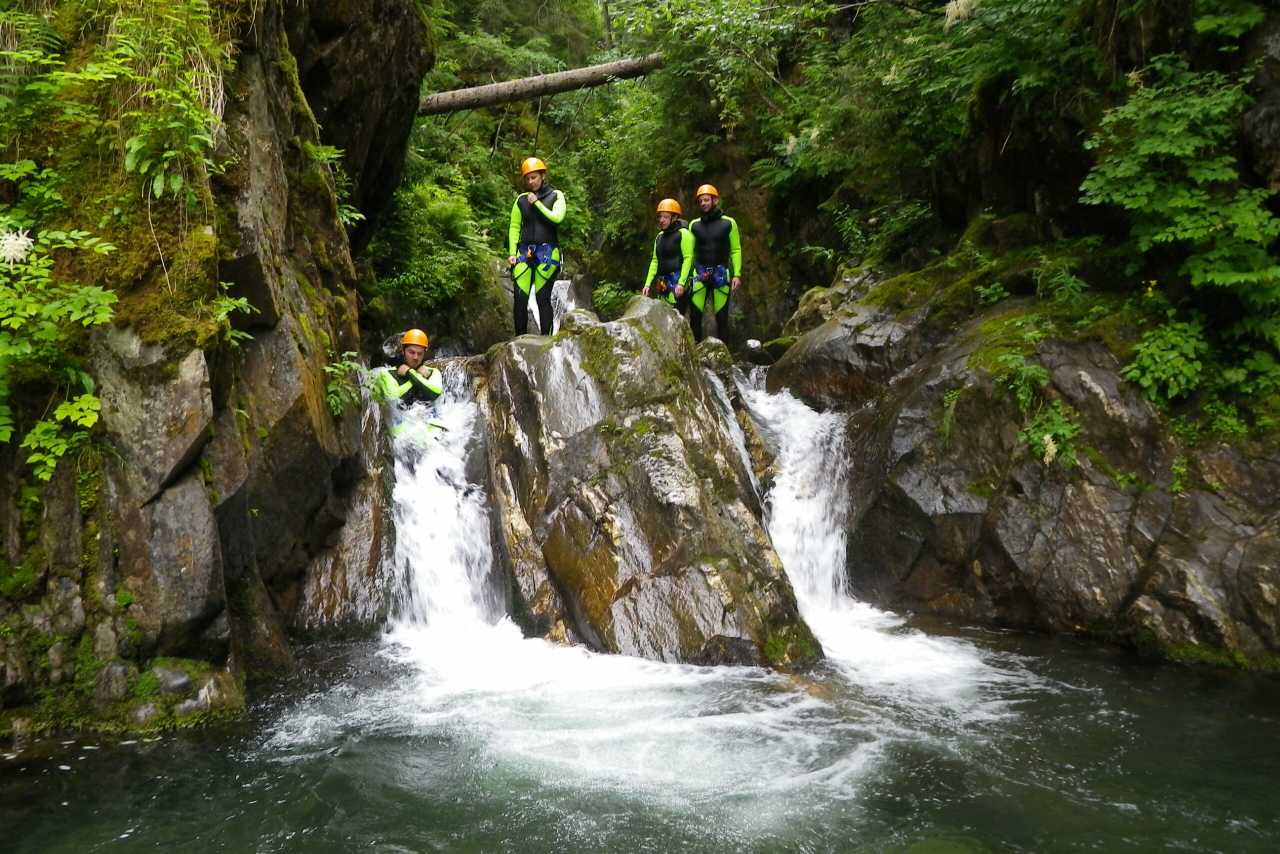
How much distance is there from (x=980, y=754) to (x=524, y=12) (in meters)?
25.1

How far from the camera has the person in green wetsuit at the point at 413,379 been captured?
9.38m

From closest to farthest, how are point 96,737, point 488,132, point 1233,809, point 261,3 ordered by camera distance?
1. point 1233,809
2. point 96,737
3. point 261,3
4. point 488,132

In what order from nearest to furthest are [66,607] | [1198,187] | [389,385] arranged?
[66,607] < [1198,187] < [389,385]

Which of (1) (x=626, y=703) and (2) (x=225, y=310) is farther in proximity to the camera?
(1) (x=626, y=703)

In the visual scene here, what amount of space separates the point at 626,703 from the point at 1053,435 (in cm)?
469

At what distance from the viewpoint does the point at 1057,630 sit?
7.38 metres

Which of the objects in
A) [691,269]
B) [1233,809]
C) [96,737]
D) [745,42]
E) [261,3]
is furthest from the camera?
[745,42]

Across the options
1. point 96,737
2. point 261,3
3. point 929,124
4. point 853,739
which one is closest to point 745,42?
point 929,124

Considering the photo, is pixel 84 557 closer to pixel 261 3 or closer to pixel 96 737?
pixel 96 737

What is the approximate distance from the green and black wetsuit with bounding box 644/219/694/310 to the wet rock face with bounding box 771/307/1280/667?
3475 millimetres

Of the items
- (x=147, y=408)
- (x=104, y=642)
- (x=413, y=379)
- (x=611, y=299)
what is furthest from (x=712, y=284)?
(x=104, y=642)

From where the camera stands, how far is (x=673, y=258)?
37.4ft

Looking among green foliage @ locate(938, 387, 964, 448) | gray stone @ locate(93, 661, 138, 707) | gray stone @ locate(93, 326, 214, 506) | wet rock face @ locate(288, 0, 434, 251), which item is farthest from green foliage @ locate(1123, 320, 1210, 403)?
wet rock face @ locate(288, 0, 434, 251)

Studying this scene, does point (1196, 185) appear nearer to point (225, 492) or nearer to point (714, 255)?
point (714, 255)
